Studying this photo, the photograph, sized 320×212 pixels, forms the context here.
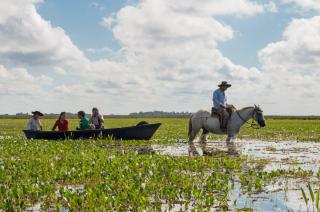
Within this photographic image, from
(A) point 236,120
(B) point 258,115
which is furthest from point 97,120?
(B) point 258,115

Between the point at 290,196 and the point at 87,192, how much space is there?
12.9ft

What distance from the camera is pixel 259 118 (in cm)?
2059

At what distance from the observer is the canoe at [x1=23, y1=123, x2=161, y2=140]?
22.2 meters

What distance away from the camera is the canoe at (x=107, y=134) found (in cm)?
2216

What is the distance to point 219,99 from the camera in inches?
793

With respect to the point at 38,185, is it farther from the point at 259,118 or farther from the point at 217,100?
the point at 259,118

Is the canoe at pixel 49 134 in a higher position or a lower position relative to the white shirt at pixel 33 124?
lower

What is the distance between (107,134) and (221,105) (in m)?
6.27

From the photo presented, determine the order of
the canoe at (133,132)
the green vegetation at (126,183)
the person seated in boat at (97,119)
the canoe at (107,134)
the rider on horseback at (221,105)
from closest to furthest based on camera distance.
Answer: the green vegetation at (126,183)
the rider on horseback at (221,105)
the canoe at (107,134)
the canoe at (133,132)
the person seated in boat at (97,119)

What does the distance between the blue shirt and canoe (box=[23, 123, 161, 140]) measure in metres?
4.07

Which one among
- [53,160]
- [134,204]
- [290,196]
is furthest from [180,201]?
[53,160]

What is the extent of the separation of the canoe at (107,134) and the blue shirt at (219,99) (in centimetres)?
407

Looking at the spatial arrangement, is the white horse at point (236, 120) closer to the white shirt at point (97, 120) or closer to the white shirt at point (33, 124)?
the white shirt at point (97, 120)

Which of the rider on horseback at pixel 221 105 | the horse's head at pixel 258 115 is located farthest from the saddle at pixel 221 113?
the horse's head at pixel 258 115
